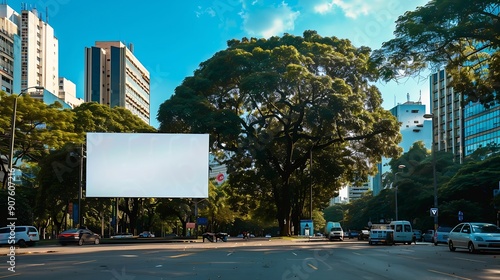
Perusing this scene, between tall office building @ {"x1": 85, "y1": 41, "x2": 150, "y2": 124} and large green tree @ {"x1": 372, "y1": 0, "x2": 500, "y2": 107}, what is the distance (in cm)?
9732

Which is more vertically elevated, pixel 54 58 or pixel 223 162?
pixel 54 58

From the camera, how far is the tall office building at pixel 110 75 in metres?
122

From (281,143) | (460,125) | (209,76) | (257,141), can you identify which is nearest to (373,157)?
(281,143)

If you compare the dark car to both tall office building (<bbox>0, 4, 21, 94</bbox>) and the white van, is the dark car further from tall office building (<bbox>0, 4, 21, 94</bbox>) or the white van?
tall office building (<bbox>0, 4, 21, 94</bbox>)

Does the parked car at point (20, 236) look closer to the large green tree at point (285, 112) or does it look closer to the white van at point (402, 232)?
the large green tree at point (285, 112)

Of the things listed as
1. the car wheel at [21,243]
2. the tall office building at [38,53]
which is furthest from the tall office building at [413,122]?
the car wheel at [21,243]

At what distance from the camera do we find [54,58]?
441 ft

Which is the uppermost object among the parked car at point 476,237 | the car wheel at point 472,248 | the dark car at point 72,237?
the parked car at point 476,237

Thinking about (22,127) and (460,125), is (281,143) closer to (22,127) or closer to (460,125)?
(22,127)

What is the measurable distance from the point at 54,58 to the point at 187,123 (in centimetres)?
9409

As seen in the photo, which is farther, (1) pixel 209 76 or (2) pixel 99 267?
(1) pixel 209 76

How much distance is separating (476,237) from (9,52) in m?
95.8

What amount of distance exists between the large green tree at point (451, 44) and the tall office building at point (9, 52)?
84.0 meters

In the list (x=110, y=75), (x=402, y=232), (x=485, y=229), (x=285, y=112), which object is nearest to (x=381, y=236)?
(x=402, y=232)
